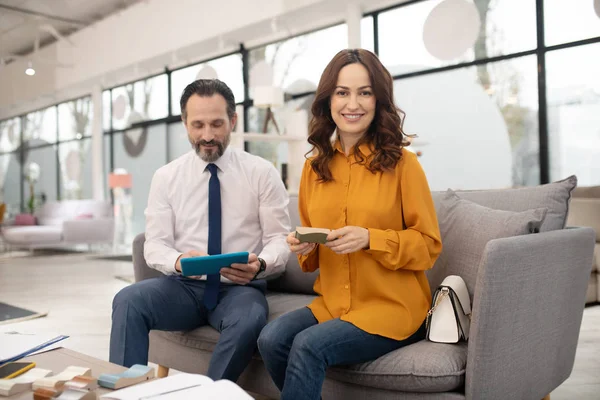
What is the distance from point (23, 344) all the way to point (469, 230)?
4.44ft

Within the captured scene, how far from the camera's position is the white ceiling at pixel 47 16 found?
882 cm

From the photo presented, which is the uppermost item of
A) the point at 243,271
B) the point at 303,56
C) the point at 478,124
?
the point at 303,56

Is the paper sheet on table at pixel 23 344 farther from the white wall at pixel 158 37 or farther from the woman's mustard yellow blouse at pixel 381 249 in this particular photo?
the white wall at pixel 158 37

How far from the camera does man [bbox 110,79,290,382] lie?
205 centimetres

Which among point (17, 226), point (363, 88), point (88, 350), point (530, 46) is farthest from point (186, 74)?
point (363, 88)

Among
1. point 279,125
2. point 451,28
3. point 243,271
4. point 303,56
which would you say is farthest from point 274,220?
point 279,125

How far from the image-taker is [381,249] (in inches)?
63.2

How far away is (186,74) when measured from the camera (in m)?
9.44

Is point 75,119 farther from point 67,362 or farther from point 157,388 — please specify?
point 157,388

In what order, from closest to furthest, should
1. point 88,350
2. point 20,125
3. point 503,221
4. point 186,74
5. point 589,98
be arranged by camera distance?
1. point 503,221
2. point 88,350
3. point 589,98
4. point 186,74
5. point 20,125

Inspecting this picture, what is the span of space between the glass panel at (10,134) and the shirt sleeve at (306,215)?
533 inches

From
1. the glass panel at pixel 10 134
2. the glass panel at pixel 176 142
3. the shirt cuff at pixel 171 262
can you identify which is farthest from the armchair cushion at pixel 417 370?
the glass panel at pixel 10 134

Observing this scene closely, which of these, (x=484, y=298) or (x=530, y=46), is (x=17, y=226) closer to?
(x=530, y=46)

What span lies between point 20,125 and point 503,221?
45.8ft
